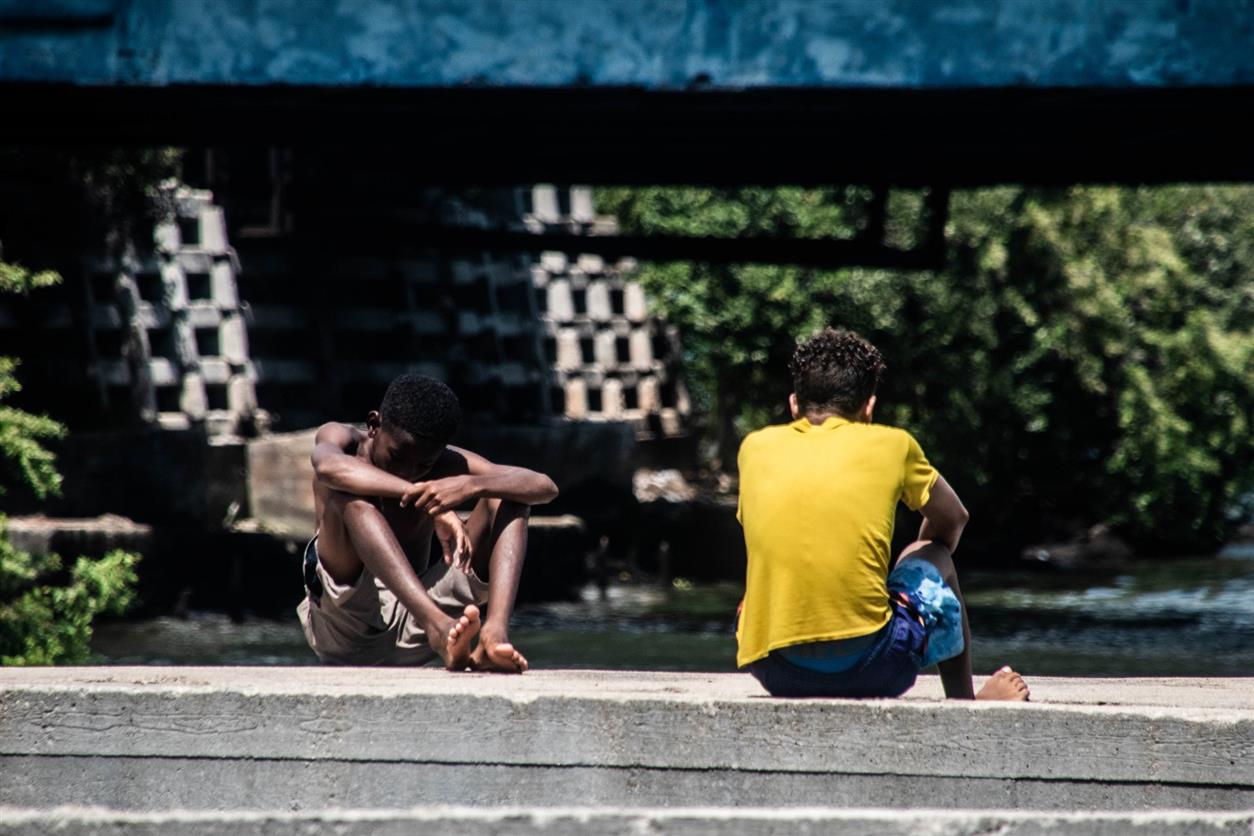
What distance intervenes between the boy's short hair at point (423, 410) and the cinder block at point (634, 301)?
11598 mm

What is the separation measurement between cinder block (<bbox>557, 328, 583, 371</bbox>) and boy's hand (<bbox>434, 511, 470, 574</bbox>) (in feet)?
35.1

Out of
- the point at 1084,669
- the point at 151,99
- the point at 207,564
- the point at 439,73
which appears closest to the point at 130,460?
the point at 207,564

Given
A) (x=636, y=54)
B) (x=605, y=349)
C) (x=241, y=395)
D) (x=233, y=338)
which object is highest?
(x=636, y=54)

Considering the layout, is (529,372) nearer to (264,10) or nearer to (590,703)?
(264,10)

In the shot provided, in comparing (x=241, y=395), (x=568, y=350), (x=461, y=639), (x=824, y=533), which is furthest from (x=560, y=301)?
(x=824, y=533)

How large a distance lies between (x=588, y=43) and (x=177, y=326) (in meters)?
5.94

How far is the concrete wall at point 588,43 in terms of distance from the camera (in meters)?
7.10

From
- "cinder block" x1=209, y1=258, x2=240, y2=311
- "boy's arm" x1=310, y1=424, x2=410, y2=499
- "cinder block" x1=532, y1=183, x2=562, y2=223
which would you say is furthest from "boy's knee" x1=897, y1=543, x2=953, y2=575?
"cinder block" x1=532, y1=183, x2=562, y2=223

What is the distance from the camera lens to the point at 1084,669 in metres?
9.24

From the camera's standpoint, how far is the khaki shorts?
14.9ft

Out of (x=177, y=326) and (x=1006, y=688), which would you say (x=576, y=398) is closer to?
(x=177, y=326)

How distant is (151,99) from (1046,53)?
155 inches

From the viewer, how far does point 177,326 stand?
12172 millimetres

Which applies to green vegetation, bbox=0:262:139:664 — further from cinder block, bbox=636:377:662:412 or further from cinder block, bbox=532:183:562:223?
cinder block, bbox=636:377:662:412
